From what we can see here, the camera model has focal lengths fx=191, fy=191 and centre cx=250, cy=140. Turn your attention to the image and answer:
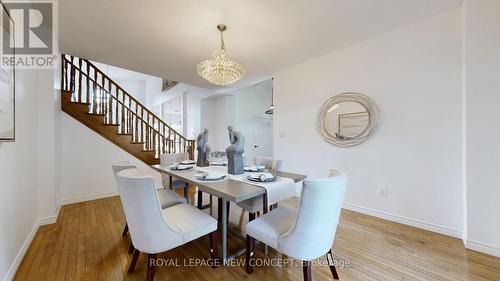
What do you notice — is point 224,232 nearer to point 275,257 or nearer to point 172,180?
point 275,257

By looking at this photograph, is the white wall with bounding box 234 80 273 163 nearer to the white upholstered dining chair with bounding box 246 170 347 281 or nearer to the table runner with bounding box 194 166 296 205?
the table runner with bounding box 194 166 296 205

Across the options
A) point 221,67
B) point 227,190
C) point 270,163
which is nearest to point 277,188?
point 227,190

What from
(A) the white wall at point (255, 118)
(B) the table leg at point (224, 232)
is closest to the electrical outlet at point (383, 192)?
(B) the table leg at point (224, 232)

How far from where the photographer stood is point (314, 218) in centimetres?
120

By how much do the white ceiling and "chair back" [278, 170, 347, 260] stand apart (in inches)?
74.9

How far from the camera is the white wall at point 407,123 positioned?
7.05 ft

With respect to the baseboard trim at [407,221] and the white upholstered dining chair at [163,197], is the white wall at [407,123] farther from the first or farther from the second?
the white upholstered dining chair at [163,197]

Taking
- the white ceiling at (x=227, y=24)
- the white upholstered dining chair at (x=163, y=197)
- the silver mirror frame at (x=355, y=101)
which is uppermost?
the white ceiling at (x=227, y=24)

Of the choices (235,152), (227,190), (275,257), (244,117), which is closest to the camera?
(227,190)

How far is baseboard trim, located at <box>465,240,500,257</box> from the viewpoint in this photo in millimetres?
1760

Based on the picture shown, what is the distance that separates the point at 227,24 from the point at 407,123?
8.42 ft

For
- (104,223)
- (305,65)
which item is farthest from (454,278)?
(104,223)

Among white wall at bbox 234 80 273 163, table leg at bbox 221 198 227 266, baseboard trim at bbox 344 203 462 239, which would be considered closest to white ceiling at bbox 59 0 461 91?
table leg at bbox 221 198 227 266

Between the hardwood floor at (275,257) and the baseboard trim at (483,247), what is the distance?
5 centimetres
